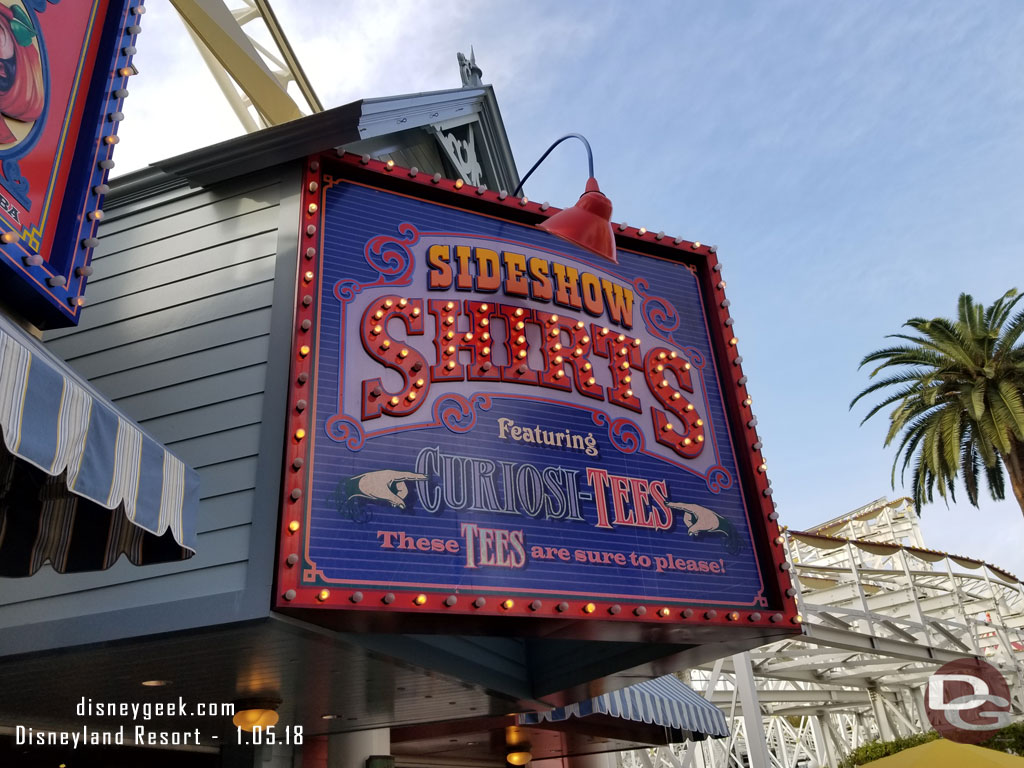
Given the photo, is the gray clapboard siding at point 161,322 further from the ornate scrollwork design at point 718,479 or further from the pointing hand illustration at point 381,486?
the ornate scrollwork design at point 718,479

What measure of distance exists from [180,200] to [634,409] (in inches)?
161

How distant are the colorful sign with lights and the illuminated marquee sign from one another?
1.66 m

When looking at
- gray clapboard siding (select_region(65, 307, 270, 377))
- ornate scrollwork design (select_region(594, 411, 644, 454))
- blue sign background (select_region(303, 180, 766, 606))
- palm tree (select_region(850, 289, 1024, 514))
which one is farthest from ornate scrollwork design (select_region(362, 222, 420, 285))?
palm tree (select_region(850, 289, 1024, 514))

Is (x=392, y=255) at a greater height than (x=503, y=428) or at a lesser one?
greater

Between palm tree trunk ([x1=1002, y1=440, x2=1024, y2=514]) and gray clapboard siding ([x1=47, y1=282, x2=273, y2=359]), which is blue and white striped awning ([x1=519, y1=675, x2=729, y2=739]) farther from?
palm tree trunk ([x1=1002, y1=440, x2=1024, y2=514])

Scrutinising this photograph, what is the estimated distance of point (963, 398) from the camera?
1816 centimetres

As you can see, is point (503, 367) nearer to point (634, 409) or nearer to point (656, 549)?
point (634, 409)

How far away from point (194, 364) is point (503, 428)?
2225 mm

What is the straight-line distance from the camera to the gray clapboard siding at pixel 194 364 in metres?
4.74

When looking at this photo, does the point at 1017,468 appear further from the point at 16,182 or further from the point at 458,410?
the point at 16,182

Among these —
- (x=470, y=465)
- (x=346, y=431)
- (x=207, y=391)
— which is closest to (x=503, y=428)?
(x=470, y=465)

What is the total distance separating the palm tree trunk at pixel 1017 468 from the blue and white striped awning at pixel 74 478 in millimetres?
18502

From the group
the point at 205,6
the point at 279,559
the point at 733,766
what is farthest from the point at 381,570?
the point at 733,766

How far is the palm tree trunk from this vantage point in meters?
17.4
